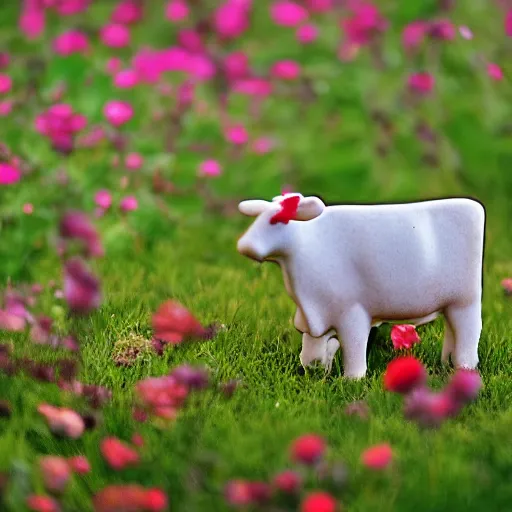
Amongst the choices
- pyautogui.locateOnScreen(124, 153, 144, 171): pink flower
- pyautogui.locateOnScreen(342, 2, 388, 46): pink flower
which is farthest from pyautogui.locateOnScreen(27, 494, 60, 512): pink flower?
pyautogui.locateOnScreen(342, 2, 388, 46): pink flower

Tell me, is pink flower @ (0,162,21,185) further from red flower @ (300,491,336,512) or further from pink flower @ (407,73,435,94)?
red flower @ (300,491,336,512)

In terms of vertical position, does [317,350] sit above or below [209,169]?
above

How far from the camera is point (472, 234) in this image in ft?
6.23

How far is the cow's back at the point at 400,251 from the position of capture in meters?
1.86

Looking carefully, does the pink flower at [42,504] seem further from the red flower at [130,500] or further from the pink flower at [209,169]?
the pink flower at [209,169]

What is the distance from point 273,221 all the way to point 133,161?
140 centimetres

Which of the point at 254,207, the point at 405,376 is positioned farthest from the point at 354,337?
the point at 405,376

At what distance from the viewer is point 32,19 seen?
4023 mm

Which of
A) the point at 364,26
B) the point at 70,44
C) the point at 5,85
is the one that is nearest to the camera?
the point at 5,85

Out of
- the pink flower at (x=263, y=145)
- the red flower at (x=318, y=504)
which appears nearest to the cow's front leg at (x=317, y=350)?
the red flower at (x=318, y=504)

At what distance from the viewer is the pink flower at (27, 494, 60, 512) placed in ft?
4.40

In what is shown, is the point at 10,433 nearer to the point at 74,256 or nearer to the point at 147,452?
the point at 147,452

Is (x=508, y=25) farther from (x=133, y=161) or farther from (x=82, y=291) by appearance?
(x=82, y=291)

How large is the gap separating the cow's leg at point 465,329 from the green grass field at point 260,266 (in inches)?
2.1
